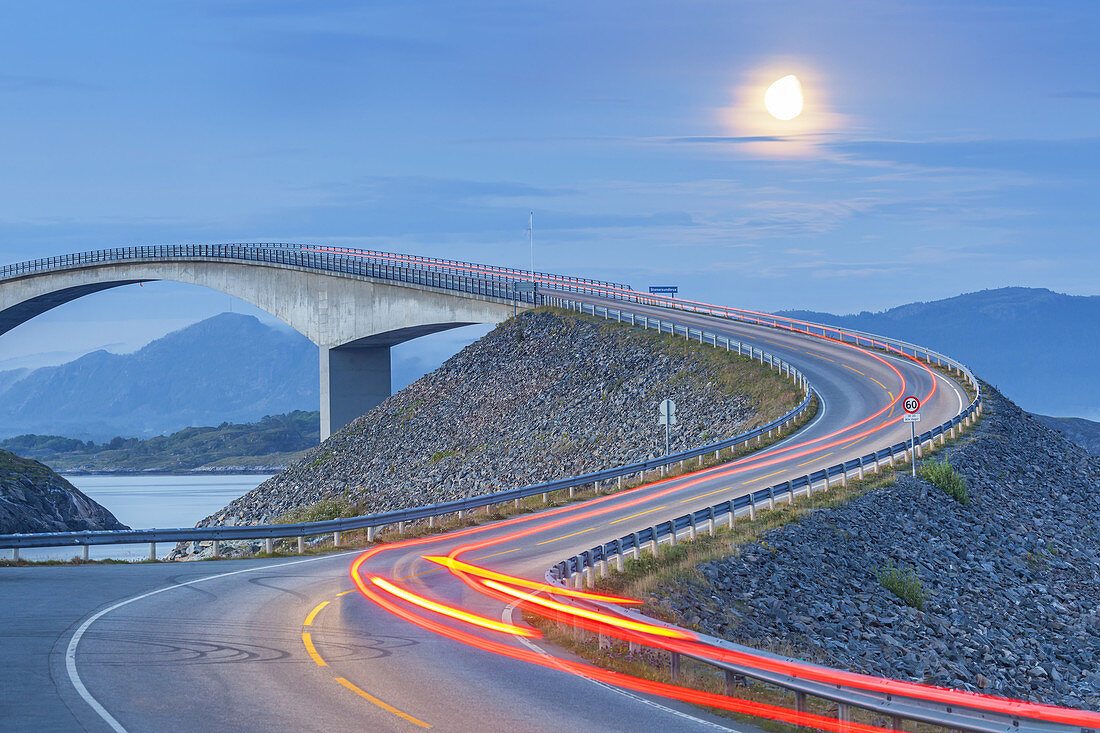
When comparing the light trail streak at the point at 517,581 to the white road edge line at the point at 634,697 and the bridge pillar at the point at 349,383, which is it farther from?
the bridge pillar at the point at 349,383

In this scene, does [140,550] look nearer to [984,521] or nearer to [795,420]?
[795,420]

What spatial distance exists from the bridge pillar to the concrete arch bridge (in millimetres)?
78

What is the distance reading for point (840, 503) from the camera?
3525 centimetres

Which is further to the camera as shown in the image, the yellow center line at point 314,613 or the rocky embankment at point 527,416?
the rocky embankment at point 527,416

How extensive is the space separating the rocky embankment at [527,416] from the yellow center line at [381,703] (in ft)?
138

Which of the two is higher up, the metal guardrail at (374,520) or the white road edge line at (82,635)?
the metal guardrail at (374,520)

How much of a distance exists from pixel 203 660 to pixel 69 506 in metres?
53.1

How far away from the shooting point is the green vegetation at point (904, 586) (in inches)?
1202

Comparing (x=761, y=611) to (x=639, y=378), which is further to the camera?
(x=639, y=378)

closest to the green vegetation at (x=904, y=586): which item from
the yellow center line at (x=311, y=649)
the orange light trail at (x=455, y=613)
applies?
the orange light trail at (x=455, y=613)

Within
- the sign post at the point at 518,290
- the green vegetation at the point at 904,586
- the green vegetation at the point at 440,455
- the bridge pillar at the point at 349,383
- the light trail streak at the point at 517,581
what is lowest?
the green vegetation at the point at 904,586

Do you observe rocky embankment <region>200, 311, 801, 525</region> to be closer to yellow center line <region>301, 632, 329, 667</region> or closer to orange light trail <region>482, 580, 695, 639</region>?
orange light trail <region>482, 580, 695, 639</region>

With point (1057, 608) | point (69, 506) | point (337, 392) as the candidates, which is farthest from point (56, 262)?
point (1057, 608)

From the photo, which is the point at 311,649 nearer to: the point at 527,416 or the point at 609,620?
the point at 609,620
